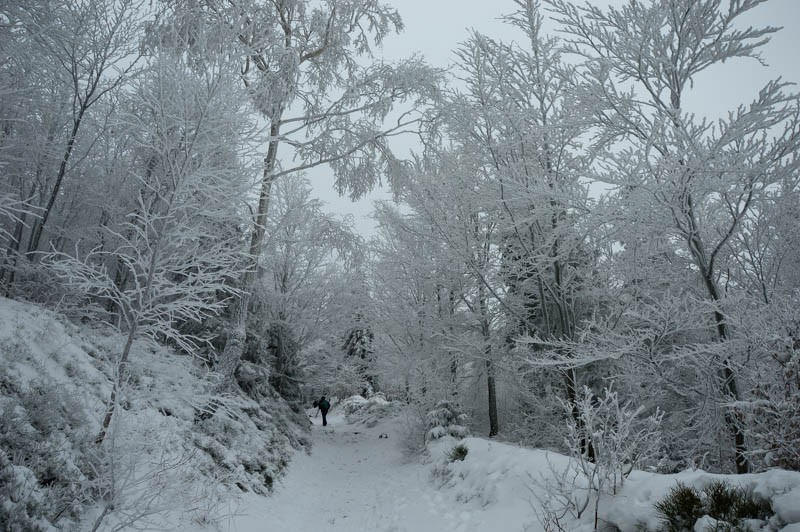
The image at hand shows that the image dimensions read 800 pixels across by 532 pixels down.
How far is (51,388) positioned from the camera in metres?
3.89

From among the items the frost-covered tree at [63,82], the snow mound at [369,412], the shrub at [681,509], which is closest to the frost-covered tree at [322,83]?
the frost-covered tree at [63,82]

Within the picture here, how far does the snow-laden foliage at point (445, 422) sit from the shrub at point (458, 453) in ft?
5.14

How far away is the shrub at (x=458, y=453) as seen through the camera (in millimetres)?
7422

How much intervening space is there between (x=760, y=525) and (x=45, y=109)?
34.2ft

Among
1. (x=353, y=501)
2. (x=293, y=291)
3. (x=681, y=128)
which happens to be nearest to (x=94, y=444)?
(x=353, y=501)

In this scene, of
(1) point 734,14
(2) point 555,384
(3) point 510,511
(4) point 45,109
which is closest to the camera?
(1) point 734,14

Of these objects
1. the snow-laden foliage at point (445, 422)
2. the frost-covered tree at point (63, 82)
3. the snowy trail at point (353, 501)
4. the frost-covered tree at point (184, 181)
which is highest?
the frost-covered tree at point (63, 82)

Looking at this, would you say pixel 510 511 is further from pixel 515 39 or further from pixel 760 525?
pixel 515 39

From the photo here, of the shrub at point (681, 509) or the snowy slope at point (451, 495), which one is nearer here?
the shrub at point (681, 509)

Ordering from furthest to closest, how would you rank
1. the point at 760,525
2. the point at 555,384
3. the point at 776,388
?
the point at 555,384, the point at 776,388, the point at 760,525

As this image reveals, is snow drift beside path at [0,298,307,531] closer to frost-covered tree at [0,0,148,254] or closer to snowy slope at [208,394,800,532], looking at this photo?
snowy slope at [208,394,800,532]

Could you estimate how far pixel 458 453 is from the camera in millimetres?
7520

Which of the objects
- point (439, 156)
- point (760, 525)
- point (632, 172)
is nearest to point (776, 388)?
point (760, 525)

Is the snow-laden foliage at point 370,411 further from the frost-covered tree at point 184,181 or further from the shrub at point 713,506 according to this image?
the shrub at point 713,506
